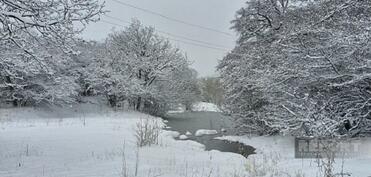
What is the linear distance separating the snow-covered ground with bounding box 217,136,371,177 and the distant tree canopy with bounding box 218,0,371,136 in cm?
80

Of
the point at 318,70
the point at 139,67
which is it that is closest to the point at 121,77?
the point at 139,67

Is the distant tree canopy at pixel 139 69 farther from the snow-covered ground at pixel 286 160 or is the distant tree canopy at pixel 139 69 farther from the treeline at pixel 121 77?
the snow-covered ground at pixel 286 160

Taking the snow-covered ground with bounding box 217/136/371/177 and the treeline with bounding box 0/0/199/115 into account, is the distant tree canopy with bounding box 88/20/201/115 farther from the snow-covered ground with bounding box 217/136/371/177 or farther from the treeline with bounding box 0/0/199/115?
the snow-covered ground with bounding box 217/136/371/177

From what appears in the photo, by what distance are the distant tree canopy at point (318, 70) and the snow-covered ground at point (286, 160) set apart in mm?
799

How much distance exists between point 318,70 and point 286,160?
3.48 m

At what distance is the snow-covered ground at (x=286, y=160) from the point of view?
21.7 ft

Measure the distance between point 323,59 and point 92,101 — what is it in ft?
76.9

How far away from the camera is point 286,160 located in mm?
9555

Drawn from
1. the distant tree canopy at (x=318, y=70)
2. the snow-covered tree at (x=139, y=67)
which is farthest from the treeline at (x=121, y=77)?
the distant tree canopy at (x=318, y=70)

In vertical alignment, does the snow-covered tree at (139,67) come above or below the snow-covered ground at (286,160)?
above

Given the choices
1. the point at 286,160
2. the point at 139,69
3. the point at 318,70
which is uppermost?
the point at 139,69

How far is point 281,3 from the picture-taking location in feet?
57.0

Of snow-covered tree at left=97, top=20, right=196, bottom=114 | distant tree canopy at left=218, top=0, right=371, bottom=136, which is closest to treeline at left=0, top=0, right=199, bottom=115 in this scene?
snow-covered tree at left=97, top=20, right=196, bottom=114

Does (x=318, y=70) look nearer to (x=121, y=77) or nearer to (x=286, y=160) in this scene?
(x=286, y=160)
